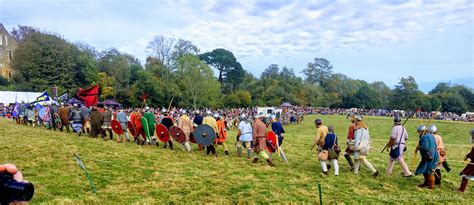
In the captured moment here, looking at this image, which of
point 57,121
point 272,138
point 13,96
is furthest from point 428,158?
point 13,96

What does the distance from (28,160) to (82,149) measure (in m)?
1.79

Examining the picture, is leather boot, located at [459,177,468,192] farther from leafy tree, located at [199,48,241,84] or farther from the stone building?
the stone building

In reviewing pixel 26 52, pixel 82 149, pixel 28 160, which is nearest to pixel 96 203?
pixel 28 160

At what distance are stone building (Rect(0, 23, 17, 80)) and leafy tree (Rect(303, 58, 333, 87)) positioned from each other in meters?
65.3

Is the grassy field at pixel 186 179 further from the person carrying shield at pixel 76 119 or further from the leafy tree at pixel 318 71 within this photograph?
the leafy tree at pixel 318 71

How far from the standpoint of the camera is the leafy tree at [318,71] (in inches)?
3359

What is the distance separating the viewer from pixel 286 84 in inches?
2442

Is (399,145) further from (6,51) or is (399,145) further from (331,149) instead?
(6,51)

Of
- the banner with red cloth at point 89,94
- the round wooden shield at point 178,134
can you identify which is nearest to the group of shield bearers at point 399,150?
the round wooden shield at point 178,134

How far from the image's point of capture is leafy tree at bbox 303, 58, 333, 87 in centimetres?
8531

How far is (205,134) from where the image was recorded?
10.7 meters

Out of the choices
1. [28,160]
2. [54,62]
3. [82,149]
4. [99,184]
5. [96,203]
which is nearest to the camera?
[96,203]

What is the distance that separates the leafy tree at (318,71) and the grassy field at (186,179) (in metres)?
76.0

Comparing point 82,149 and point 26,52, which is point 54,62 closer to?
point 26,52
